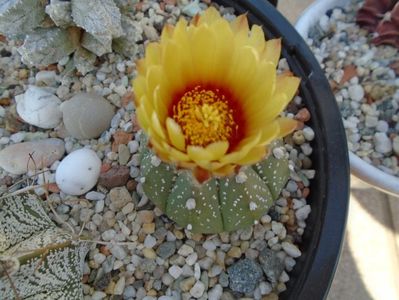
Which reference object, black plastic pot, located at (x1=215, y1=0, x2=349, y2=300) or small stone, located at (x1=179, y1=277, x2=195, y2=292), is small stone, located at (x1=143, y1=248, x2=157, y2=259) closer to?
small stone, located at (x1=179, y1=277, x2=195, y2=292)

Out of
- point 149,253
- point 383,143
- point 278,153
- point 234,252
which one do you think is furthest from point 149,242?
point 383,143

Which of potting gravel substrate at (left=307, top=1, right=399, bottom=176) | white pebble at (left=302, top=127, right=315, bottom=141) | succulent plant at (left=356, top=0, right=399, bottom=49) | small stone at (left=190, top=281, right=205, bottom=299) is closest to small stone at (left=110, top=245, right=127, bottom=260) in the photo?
small stone at (left=190, top=281, right=205, bottom=299)

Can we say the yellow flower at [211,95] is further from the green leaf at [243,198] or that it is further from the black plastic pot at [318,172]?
the black plastic pot at [318,172]

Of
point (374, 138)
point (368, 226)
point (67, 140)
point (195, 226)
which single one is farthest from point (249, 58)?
point (368, 226)

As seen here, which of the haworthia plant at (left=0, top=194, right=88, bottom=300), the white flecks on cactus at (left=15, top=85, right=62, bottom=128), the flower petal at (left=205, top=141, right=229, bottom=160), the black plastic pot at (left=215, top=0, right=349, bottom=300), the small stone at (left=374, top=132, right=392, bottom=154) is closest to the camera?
the flower petal at (left=205, top=141, right=229, bottom=160)

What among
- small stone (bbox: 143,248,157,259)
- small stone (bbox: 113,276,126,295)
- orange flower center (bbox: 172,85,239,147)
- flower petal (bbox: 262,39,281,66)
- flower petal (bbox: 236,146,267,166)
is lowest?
small stone (bbox: 113,276,126,295)

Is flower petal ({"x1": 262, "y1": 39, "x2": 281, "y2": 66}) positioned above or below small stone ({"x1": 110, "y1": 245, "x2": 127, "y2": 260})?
above

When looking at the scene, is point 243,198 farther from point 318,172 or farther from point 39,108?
point 39,108
